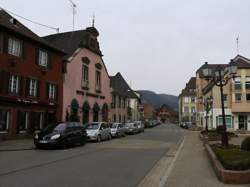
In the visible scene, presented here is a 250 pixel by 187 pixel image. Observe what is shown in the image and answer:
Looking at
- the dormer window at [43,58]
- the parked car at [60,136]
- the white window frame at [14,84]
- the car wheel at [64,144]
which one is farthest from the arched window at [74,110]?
the car wheel at [64,144]

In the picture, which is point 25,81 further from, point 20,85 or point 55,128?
point 55,128

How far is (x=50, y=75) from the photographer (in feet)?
117

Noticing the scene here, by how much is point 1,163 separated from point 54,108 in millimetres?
21260

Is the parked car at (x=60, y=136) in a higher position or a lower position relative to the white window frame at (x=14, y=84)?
lower

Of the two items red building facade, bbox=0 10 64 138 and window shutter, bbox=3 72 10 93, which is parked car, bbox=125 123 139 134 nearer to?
red building facade, bbox=0 10 64 138

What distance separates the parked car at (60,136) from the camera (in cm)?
2305

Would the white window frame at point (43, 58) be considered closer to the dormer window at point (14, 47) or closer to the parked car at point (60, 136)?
the dormer window at point (14, 47)

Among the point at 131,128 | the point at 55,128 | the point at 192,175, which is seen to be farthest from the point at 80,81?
the point at 192,175

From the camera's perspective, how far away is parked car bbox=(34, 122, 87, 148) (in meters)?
23.0

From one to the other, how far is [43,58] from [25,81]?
12.8 feet

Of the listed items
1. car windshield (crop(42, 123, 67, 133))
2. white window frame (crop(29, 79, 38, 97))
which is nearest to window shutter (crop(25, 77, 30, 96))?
white window frame (crop(29, 79, 38, 97))

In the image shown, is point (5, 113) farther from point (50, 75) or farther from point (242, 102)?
point (242, 102)

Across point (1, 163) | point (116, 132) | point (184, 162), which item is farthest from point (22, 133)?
point (184, 162)

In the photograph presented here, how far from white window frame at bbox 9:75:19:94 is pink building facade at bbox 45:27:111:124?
9.12 meters
